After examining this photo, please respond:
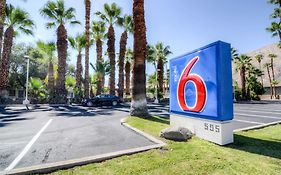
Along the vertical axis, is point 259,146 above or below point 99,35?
below

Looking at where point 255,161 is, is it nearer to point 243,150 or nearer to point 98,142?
point 243,150

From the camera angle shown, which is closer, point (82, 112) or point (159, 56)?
point (82, 112)

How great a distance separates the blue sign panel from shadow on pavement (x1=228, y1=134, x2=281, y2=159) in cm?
86

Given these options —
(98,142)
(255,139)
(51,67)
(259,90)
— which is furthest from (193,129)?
(259,90)

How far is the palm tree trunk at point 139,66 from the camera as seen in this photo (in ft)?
40.0

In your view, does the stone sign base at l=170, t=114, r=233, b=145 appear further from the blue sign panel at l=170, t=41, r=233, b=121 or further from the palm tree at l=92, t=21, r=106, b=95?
the palm tree at l=92, t=21, r=106, b=95

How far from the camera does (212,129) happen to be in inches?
252

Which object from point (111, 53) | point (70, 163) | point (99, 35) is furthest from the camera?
point (99, 35)

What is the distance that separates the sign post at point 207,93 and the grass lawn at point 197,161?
659 millimetres

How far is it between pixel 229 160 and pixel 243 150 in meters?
1.16

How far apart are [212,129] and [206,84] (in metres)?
1.47

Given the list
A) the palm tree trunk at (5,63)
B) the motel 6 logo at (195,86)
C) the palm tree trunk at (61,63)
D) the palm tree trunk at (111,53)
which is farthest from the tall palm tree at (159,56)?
the motel 6 logo at (195,86)

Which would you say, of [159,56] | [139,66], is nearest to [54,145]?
[139,66]

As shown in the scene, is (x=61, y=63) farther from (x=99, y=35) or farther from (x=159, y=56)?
(x=159, y=56)
